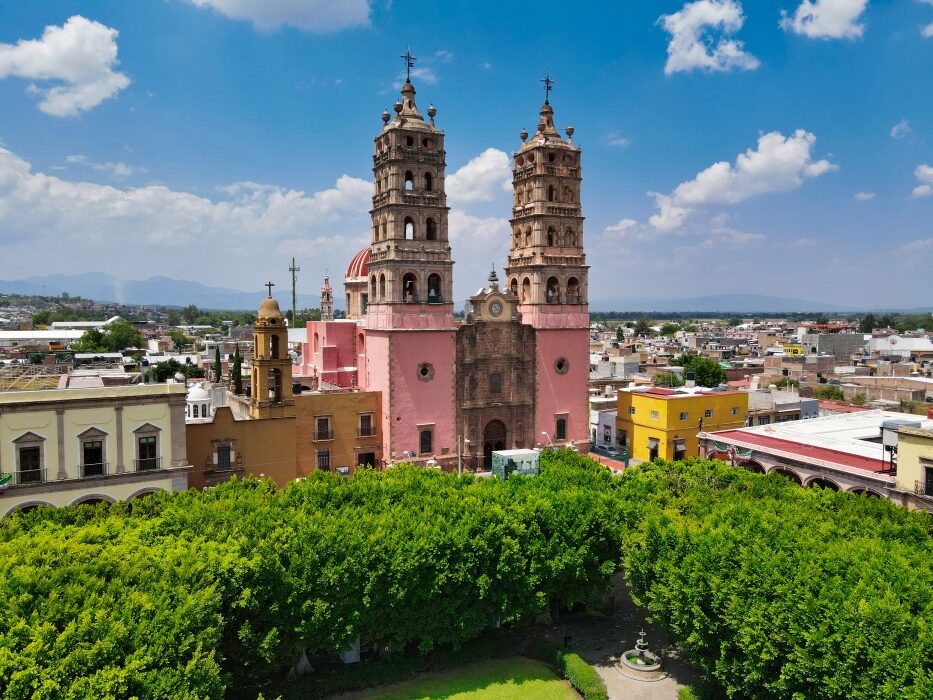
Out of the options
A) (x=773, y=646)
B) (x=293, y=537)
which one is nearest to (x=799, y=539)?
(x=773, y=646)

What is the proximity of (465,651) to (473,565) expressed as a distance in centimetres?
430

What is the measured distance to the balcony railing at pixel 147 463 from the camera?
31.4 meters

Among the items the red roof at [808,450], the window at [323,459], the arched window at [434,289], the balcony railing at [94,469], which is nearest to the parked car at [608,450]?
the red roof at [808,450]

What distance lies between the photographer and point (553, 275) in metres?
46.9

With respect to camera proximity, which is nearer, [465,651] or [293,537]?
[293,537]

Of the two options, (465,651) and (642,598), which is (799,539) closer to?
(642,598)

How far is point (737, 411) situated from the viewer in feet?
167

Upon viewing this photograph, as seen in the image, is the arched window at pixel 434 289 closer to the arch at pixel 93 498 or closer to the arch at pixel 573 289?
the arch at pixel 573 289

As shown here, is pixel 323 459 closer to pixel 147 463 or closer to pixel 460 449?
pixel 460 449

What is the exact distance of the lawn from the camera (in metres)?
22.5

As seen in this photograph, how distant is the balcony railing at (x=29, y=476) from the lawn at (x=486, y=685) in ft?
58.7

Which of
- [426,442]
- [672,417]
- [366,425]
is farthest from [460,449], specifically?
[672,417]

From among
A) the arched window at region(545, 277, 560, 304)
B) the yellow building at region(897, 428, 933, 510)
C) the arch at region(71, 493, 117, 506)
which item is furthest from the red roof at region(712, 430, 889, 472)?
the arch at region(71, 493, 117, 506)

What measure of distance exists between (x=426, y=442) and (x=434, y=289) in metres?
10.0
